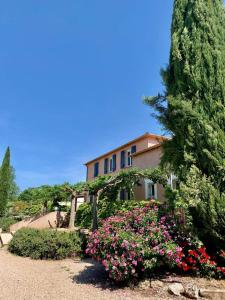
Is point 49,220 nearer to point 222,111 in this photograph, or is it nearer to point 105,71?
point 105,71

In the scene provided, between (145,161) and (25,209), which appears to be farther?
(25,209)

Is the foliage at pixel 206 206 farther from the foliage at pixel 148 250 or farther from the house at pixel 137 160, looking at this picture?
the house at pixel 137 160

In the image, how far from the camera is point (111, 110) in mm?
17484

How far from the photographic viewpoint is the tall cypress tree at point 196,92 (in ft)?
17.9

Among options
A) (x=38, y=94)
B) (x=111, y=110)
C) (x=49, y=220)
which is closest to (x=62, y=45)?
(x=38, y=94)

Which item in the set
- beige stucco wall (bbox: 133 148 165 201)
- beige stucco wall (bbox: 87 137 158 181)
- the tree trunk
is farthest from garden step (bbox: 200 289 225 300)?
beige stucco wall (bbox: 87 137 158 181)

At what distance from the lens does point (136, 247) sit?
4.75 meters

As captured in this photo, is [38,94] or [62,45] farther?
[38,94]

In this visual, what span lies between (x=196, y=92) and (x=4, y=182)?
21.7m

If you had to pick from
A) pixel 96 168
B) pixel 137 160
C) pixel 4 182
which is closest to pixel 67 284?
pixel 137 160

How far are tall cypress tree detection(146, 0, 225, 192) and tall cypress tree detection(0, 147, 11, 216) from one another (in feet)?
66.4

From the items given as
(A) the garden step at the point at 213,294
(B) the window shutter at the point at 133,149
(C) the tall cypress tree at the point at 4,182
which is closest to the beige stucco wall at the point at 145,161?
(B) the window shutter at the point at 133,149

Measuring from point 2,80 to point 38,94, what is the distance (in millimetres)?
2425

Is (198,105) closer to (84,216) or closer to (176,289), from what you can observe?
(176,289)
